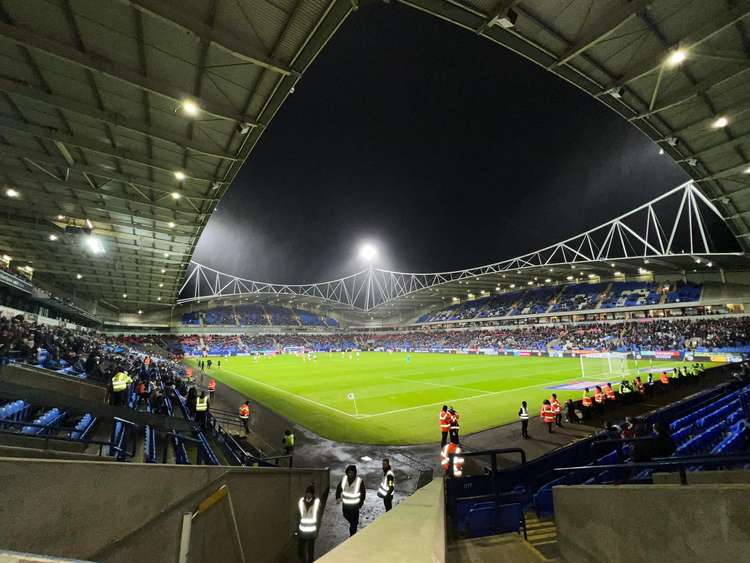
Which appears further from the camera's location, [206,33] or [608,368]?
[608,368]

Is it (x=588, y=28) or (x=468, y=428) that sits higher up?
(x=588, y=28)

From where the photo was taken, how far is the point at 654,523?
359 centimetres

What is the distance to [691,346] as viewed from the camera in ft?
127

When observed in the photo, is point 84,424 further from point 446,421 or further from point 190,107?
point 446,421

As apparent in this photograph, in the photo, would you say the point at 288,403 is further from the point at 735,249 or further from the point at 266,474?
the point at 735,249

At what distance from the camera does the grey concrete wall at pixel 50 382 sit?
10859 millimetres

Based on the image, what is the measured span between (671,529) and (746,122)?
1722 cm

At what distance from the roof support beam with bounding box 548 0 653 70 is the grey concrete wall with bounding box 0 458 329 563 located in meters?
12.5

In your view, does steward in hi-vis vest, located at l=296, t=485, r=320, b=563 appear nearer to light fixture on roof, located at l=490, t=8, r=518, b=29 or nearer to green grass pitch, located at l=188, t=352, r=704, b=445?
green grass pitch, located at l=188, t=352, r=704, b=445

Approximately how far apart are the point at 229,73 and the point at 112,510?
10.7 metres

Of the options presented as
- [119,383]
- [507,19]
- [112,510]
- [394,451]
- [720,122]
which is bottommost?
[394,451]

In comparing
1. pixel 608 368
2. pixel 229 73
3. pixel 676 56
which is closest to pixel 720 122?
pixel 676 56

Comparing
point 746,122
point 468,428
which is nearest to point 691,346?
point 746,122

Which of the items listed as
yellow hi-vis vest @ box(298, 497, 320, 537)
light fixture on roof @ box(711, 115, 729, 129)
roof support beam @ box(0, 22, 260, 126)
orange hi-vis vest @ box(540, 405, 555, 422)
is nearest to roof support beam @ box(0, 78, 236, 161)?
roof support beam @ box(0, 22, 260, 126)
